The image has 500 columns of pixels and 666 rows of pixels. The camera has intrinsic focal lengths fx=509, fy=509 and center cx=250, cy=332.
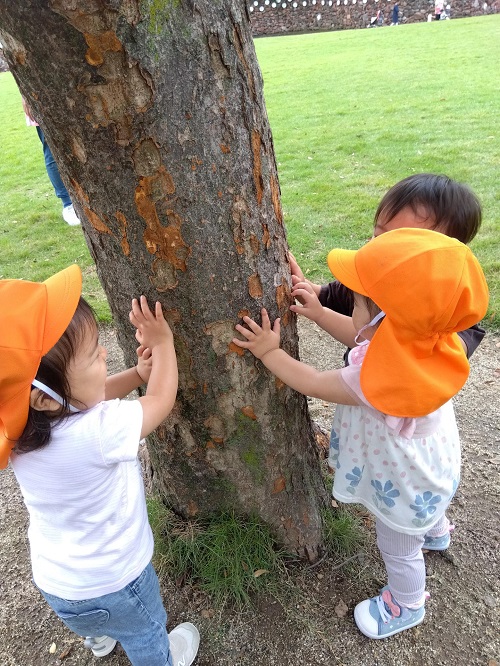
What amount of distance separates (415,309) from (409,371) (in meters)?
0.21

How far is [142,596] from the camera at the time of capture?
1.65 meters

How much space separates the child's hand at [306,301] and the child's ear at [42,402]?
86cm

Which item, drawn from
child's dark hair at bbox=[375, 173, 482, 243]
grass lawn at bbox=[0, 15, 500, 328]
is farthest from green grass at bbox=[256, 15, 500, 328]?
child's dark hair at bbox=[375, 173, 482, 243]

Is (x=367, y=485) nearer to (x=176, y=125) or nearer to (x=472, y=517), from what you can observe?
(x=472, y=517)

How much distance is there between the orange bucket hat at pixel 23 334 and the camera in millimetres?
1201

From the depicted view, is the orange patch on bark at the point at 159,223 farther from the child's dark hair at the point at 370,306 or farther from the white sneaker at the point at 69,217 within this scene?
the white sneaker at the point at 69,217

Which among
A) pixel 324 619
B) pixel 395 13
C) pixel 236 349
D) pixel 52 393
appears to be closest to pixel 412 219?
pixel 236 349

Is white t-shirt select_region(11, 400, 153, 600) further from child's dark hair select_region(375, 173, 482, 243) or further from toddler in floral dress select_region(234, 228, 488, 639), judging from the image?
child's dark hair select_region(375, 173, 482, 243)

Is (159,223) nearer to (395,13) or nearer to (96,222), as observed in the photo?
(96,222)

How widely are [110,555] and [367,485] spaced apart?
939 millimetres

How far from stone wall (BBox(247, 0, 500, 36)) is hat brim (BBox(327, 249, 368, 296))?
3151cm

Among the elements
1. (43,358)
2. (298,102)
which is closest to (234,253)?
(43,358)

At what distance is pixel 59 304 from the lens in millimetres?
1295

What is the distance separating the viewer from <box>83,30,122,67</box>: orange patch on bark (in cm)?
116
